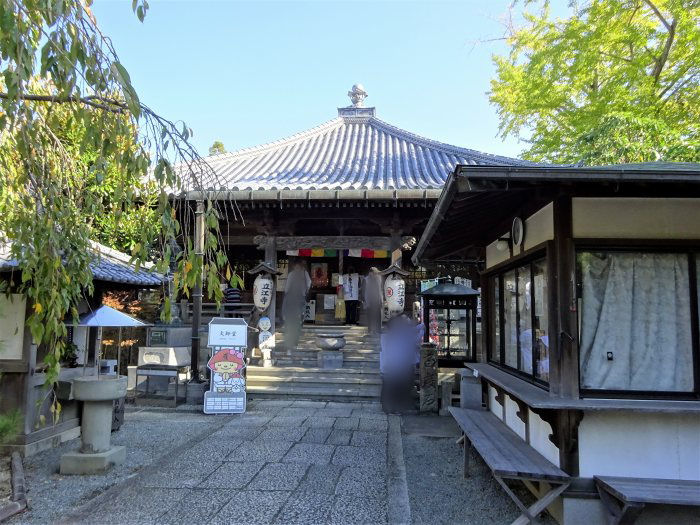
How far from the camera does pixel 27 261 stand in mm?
3906

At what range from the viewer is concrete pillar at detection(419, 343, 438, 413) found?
916cm

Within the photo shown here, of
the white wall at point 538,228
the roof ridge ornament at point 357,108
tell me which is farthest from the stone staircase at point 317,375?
the roof ridge ornament at point 357,108

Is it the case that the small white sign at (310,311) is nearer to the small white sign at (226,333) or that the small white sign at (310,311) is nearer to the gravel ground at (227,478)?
the small white sign at (226,333)

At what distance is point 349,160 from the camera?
48.9 ft

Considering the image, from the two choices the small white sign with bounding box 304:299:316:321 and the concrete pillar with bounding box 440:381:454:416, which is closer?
the concrete pillar with bounding box 440:381:454:416

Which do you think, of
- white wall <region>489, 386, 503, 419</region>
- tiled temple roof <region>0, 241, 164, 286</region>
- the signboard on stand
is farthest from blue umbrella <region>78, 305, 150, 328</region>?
white wall <region>489, 386, 503, 419</region>

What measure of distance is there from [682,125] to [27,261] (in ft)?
48.6

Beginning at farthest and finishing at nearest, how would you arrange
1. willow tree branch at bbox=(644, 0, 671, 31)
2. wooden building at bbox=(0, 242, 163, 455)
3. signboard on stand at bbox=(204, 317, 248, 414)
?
willow tree branch at bbox=(644, 0, 671, 31) < signboard on stand at bbox=(204, 317, 248, 414) < wooden building at bbox=(0, 242, 163, 455)

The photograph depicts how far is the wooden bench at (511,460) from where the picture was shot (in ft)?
12.8

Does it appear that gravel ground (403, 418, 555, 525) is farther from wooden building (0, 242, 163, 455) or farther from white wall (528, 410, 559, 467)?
wooden building (0, 242, 163, 455)

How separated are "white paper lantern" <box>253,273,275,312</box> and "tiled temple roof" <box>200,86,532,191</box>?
2190 millimetres

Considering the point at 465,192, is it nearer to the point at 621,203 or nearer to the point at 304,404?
the point at 621,203

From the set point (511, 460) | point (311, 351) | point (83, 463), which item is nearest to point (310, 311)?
point (311, 351)

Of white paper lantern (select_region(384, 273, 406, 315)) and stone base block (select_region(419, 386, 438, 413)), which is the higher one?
white paper lantern (select_region(384, 273, 406, 315))
